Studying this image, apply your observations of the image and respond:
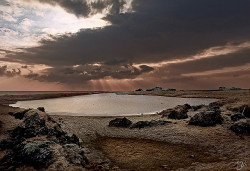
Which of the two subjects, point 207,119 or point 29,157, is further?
point 207,119

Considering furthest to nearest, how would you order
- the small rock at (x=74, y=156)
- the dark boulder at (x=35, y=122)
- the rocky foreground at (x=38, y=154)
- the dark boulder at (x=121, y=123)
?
the dark boulder at (x=121, y=123) < the dark boulder at (x=35, y=122) < the small rock at (x=74, y=156) < the rocky foreground at (x=38, y=154)

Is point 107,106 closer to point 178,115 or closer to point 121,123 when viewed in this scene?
point 121,123

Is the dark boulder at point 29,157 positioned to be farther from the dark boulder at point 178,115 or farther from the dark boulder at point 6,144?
the dark boulder at point 178,115

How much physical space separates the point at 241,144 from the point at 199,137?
3.22 meters

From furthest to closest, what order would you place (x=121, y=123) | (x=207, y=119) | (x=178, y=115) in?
1. (x=178, y=115)
2. (x=121, y=123)
3. (x=207, y=119)

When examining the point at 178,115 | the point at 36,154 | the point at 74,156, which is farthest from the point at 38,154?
the point at 178,115

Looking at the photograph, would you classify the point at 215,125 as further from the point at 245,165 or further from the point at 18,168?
the point at 18,168

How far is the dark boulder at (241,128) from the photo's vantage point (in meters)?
17.0

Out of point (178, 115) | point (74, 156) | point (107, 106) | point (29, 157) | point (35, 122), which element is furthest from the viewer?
point (107, 106)

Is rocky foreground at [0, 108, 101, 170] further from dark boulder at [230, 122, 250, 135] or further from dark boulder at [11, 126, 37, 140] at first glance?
dark boulder at [230, 122, 250, 135]

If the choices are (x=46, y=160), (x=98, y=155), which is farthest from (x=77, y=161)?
(x=98, y=155)

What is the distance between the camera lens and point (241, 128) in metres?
17.2

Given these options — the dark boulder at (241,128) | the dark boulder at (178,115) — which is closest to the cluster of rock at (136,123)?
the dark boulder at (178,115)

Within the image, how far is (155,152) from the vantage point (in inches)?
540
